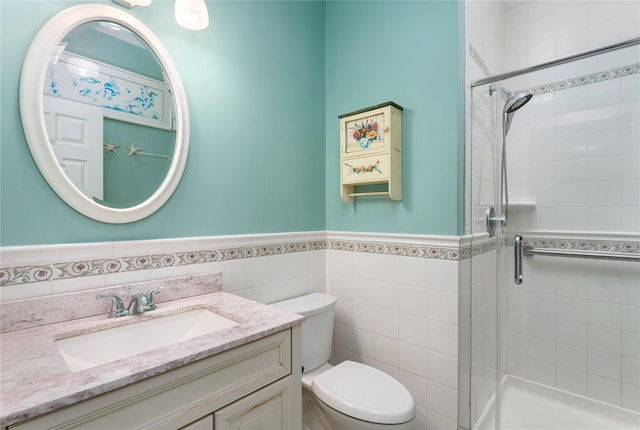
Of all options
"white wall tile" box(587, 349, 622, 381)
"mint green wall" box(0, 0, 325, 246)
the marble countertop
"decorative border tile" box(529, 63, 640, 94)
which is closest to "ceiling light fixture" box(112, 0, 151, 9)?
"mint green wall" box(0, 0, 325, 246)

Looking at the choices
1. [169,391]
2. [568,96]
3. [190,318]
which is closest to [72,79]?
[190,318]

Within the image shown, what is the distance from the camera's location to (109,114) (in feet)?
3.63

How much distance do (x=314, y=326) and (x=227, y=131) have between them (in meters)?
1.04

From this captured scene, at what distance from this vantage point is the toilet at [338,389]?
116 centimetres

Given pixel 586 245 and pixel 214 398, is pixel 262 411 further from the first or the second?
pixel 586 245

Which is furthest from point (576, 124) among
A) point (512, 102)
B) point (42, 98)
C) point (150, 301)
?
point (42, 98)

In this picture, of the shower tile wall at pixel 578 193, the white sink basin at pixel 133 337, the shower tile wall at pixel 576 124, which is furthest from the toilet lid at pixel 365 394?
the shower tile wall at pixel 576 124

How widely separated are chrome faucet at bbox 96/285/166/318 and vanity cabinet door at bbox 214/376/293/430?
48 cm

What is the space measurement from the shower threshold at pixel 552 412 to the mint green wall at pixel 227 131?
1.52m

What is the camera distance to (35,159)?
94cm

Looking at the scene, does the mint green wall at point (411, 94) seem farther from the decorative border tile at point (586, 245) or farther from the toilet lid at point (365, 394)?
the decorative border tile at point (586, 245)

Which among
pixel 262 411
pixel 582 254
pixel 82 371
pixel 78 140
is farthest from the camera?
pixel 582 254

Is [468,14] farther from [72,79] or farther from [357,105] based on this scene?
[72,79]

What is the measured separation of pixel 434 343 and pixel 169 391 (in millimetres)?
1190
